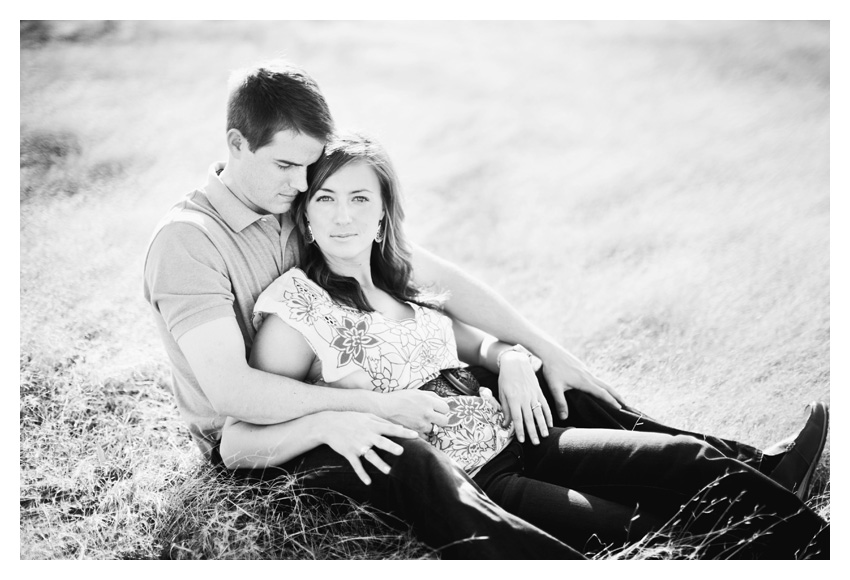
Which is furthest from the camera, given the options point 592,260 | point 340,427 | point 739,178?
point 739,178

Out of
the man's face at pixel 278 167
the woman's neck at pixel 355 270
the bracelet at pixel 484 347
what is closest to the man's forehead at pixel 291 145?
the man's face at pixel 278 167

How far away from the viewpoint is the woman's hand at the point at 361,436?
6.94 feet

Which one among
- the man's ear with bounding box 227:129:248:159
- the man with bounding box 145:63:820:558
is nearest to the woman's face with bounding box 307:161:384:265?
the man with bounding box 145:63:820:558

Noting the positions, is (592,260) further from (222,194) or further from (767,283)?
(222,194)

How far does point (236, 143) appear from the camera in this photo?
2584mm

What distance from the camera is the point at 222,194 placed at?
253 cm

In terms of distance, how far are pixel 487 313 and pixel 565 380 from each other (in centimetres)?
43

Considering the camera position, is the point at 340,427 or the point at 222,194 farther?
the point at 222,194

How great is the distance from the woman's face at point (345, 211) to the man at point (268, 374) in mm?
108

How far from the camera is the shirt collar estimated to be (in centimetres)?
250

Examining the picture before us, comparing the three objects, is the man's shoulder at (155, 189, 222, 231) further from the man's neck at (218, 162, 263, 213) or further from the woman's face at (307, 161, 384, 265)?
the woman's face at (307, 161, 384, 265)

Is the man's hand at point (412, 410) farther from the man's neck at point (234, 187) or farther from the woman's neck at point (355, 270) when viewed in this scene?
the man's neck at point (234, 187)

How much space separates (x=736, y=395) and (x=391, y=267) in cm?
191
